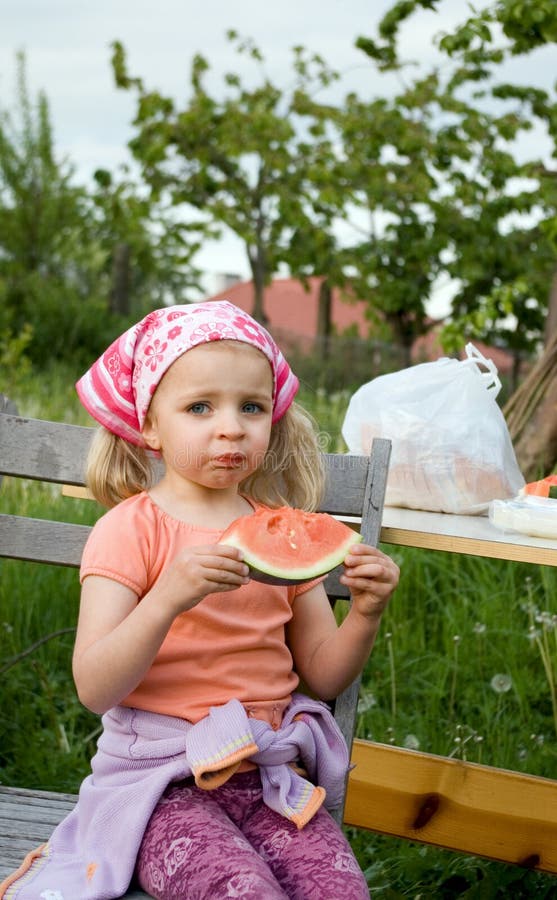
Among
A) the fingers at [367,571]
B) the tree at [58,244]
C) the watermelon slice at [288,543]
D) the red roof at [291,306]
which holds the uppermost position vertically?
the watermelon slice at [288,543]

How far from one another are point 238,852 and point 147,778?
9.1 inches

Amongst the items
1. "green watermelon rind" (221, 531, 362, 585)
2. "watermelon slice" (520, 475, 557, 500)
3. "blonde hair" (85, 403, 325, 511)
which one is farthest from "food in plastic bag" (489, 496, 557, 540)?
"green watermelon rind" (221, 531, 362, 585)

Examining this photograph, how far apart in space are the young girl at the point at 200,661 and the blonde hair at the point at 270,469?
9 centimetres

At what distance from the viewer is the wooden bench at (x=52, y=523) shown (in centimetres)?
231

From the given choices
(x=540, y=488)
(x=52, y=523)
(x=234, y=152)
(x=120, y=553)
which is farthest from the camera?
(x=234, y=152)

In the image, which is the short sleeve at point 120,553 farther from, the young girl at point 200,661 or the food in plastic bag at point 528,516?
the food in plastic bag at point 528,516

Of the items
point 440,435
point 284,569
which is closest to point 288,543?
point 284,569

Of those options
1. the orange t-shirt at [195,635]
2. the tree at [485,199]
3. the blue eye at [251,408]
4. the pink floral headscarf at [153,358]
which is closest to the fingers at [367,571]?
the orange t-shirt at [195,635]

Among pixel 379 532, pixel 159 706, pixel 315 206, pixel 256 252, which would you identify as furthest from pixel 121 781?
pixel 256 252

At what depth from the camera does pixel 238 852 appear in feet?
5.90

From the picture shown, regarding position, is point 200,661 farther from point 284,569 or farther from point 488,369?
point 488,369

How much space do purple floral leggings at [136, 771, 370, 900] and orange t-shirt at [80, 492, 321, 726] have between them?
159mm

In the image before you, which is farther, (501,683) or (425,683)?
(425,683)

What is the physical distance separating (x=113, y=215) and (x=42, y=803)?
13.5 meters
